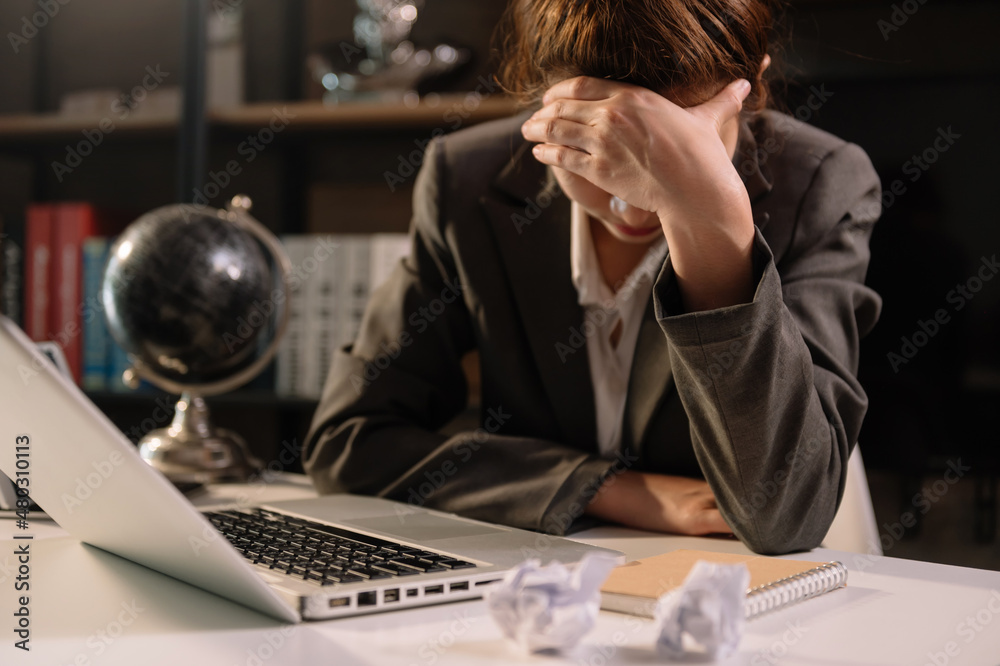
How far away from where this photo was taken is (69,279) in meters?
2.02

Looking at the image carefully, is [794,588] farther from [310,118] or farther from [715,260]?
[310,118]

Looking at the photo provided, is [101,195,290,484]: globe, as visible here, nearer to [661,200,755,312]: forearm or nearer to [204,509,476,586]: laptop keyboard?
[204,509,476,586]: laptop keyboard

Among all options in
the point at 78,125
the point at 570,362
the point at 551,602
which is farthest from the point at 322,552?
the point at 78,125

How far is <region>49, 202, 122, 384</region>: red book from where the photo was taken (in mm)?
2012

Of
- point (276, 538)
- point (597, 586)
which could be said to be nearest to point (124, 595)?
point (276, 538)

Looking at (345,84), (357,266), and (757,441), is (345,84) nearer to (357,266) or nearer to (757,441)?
(357,266)

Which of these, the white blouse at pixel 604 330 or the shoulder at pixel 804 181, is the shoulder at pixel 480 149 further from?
the shoulder at pixel 804 181

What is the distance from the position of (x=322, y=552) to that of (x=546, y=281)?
1.80ft

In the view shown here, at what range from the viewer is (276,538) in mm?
739

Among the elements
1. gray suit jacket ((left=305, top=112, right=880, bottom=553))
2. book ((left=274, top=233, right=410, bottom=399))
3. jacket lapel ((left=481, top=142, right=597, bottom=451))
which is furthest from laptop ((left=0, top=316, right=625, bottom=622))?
book ((left=274, top=233, right=410, bottom=399))

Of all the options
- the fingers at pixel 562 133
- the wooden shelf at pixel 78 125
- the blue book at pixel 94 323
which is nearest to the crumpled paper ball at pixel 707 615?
the fingers at pixel 562 133

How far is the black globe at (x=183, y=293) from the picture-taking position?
1.27m

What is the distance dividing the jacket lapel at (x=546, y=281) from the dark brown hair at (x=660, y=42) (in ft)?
0.75

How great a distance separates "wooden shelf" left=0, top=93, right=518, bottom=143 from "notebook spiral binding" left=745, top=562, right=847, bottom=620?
130 centimetres
